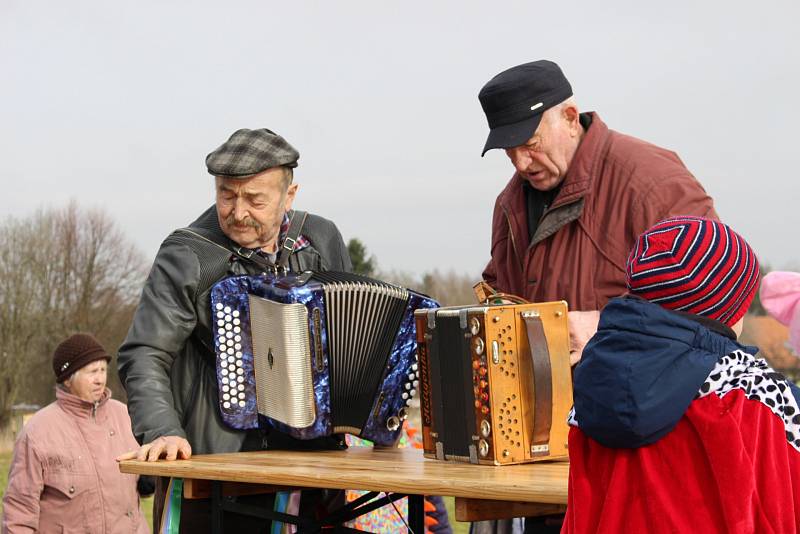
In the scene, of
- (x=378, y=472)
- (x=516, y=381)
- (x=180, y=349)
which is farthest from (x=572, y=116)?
(x=180, y=349)

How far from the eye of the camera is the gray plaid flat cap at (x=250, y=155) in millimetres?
4109

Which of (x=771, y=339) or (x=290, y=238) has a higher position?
(x=290, y=238)

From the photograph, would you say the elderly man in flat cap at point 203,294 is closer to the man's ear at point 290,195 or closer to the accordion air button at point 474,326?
the man's ear at point 290,195

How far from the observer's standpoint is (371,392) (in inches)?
160

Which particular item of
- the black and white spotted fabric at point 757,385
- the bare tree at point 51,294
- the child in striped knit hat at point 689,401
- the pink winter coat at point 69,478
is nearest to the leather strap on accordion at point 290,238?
the child in striped knit hat at point 689,401

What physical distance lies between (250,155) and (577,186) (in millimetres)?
1216

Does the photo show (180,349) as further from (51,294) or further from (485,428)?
(51,294)

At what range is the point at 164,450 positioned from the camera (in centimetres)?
384

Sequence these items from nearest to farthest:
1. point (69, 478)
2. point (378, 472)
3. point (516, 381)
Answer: point (378, 472) → point (516, 381) → point (69, 478)

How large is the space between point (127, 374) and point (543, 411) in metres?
1.53

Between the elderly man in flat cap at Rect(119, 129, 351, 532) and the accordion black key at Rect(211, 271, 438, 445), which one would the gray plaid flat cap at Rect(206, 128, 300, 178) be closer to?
the elderly man in flat cap at Rect(119, 129, 351, 532)

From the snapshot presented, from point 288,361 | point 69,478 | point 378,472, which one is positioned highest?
point 288,361

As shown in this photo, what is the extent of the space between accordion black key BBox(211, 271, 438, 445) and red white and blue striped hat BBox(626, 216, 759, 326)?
1.82 meters

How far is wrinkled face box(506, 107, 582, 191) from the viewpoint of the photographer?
3.76 m
